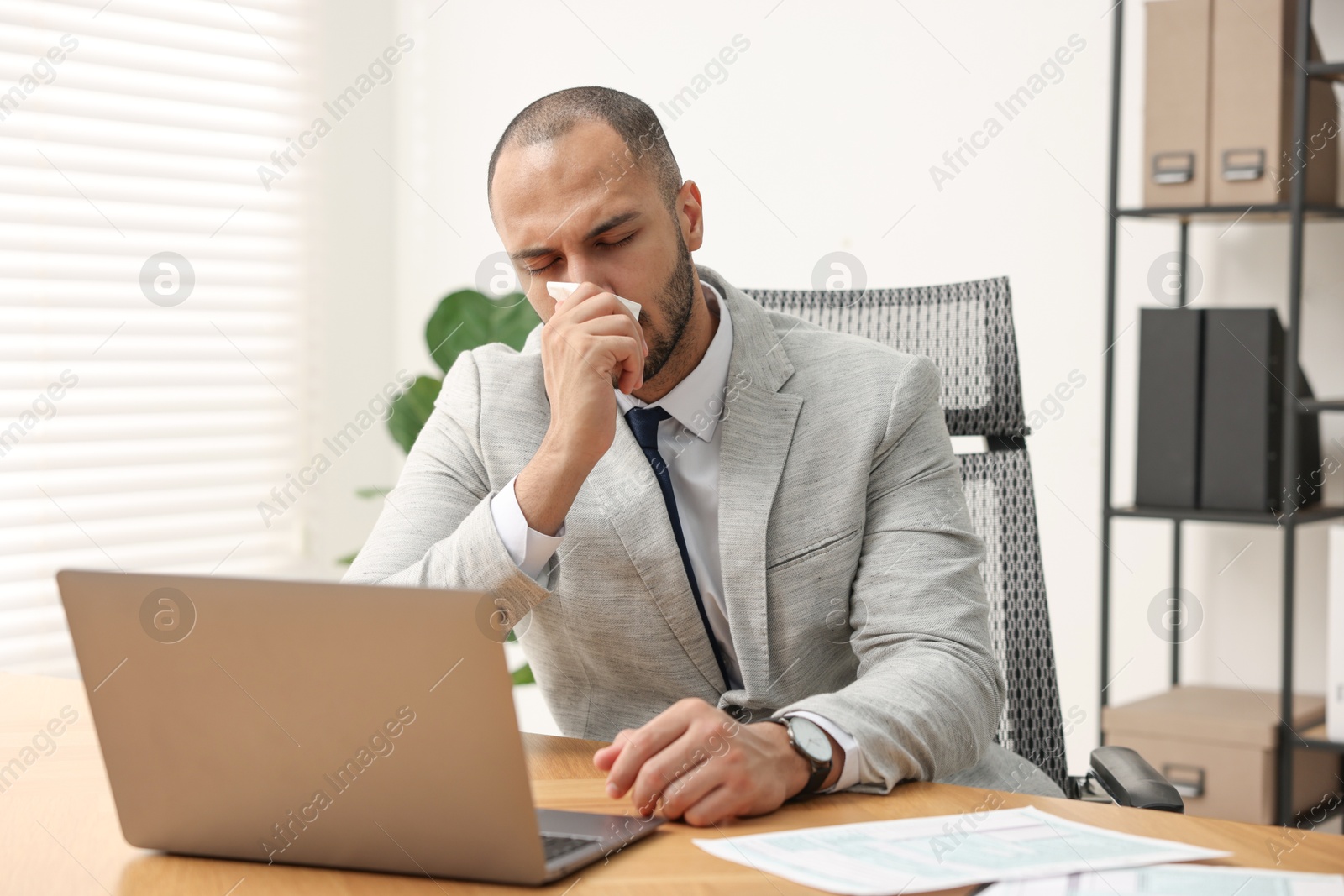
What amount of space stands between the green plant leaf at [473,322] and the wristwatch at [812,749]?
1.66 meters

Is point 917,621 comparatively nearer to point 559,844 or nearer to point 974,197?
point 559,844

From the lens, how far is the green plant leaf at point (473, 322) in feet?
8.29

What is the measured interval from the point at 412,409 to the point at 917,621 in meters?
1.65

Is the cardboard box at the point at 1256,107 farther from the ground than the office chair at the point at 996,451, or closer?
farther from the ground

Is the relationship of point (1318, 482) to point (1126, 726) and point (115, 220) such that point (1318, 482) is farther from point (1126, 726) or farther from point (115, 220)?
point (115, 220)

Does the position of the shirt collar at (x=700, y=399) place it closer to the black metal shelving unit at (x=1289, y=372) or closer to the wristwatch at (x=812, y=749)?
the wristwatch at (x=812, y=749)

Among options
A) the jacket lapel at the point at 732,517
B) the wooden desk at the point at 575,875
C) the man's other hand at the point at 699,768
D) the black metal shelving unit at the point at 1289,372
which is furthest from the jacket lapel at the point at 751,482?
the black metal shelving unit at the point at 1289,372

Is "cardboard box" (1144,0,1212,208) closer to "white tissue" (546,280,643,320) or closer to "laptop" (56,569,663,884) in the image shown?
"white tissue" (546,280,643,320)

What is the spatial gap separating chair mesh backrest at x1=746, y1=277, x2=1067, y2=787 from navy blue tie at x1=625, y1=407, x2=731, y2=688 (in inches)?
11.5

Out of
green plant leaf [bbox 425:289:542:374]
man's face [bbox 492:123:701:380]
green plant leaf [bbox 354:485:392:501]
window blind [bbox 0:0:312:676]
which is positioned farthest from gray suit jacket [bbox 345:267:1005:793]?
green plant leaf [bbox 354:485:392:501]

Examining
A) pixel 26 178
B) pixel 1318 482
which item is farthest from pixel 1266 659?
pixel 26 178

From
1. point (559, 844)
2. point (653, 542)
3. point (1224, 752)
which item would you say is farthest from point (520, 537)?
point (1224, 752)

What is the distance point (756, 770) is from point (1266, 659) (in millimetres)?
1720

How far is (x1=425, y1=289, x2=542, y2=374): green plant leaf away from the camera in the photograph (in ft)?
8.29
